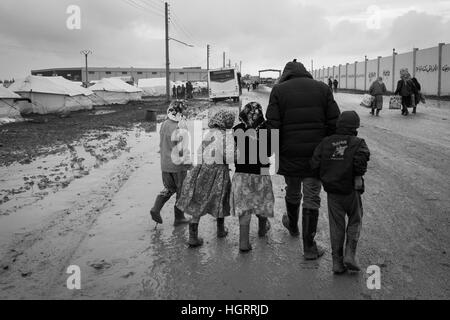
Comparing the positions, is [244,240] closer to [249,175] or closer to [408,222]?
[249,175]

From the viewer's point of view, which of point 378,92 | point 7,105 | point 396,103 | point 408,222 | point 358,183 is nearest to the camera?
point 358,183

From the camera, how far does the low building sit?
403 ft

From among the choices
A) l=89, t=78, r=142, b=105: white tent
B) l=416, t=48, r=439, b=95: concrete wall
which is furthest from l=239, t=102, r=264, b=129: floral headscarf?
l=89, t=78, r=142, b=105: white tent

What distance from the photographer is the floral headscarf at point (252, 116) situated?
494 cm

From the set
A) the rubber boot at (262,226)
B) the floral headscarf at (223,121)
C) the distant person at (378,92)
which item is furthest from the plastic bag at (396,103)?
the floral headscarf at (223,121)

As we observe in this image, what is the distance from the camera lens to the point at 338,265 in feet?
14.3

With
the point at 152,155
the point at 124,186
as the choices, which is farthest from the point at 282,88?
the point at 152,155

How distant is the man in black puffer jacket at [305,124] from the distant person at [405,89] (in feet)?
50.8

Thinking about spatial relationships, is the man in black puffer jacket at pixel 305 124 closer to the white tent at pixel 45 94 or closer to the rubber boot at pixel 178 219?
the rubber boot at pixel 178 219

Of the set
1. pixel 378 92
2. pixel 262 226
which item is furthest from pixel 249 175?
pixel 378 92

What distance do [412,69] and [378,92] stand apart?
19.5m

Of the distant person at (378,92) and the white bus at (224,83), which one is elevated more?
the white bus at (224,83)
